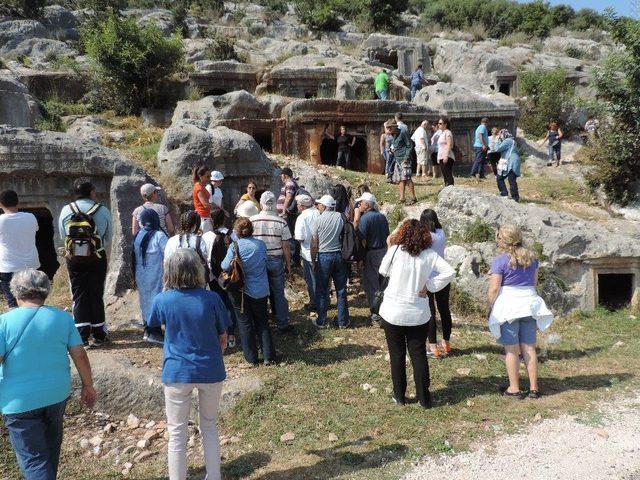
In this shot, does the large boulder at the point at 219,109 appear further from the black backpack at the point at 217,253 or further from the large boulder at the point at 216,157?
the black backpack at the point at 217,253

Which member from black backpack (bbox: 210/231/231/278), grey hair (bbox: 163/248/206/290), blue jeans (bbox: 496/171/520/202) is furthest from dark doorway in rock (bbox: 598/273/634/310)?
grey hair (bbox: 163/248/206/290)

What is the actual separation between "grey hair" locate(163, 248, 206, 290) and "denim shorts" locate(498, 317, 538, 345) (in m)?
3.02

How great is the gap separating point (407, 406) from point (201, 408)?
2100 millimetres

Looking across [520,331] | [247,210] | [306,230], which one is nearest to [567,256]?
[520,331]

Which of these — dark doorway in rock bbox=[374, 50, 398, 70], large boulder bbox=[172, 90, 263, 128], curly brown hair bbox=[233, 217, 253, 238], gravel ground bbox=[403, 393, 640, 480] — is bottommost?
gravel ground bbox=[403, 393, 640, 480]

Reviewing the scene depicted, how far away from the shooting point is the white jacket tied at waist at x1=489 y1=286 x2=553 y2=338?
479cm

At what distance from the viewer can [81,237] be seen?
5504 millimetres

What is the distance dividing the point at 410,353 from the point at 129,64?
15858 mm

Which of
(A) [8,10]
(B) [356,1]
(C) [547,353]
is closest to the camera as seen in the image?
(C) [547,353]


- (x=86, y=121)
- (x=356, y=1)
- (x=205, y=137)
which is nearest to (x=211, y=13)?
(x=356, y=1)

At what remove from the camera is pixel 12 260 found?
5469 millimetres

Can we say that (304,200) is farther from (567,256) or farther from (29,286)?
(567,256)

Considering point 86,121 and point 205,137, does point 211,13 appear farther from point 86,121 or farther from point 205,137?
point 205,137

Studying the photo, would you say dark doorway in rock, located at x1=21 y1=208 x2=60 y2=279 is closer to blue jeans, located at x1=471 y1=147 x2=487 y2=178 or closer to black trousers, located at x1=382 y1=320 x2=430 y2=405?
black trousers, located at x1=382 y1=320 x2=430 y2=405
